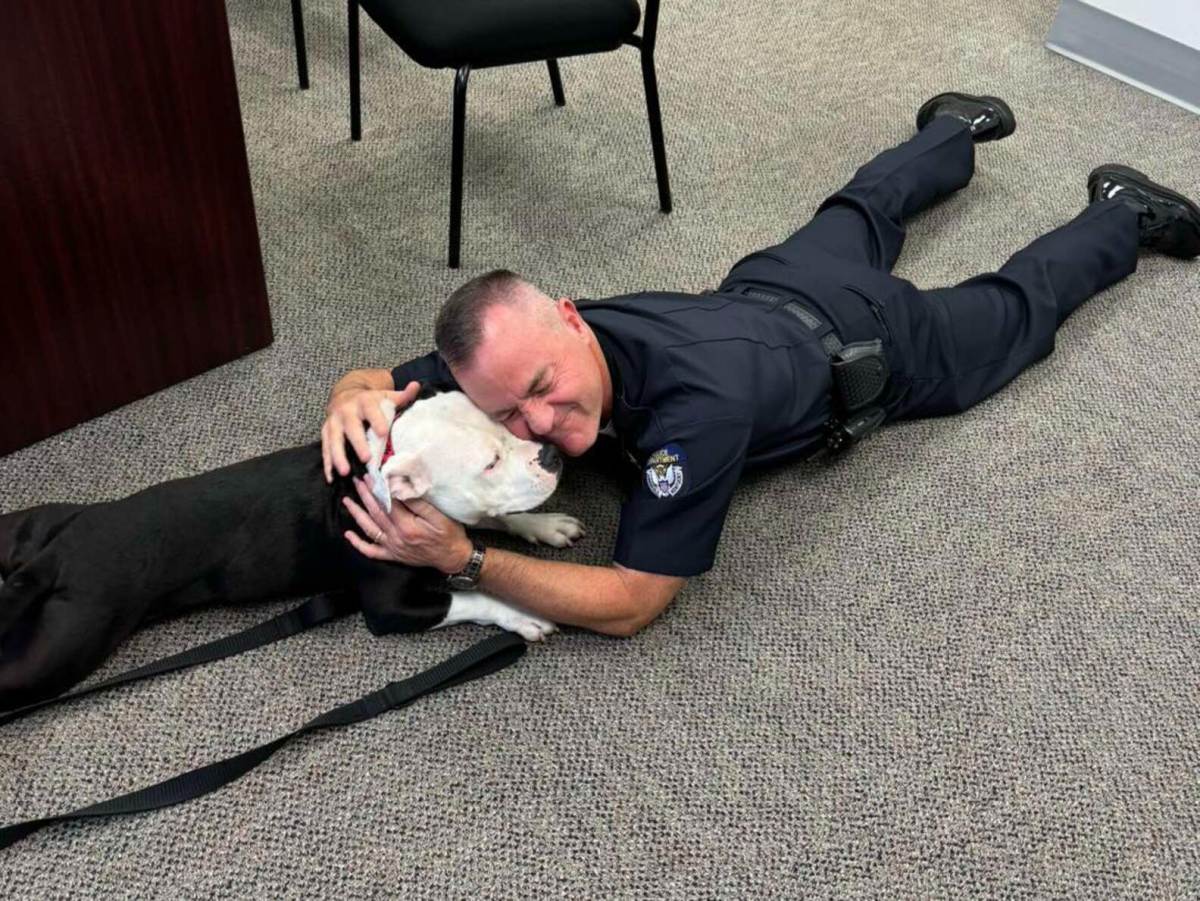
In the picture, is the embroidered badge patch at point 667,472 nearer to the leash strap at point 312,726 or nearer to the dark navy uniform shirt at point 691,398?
the dark navy uniform shirt at point 691,398

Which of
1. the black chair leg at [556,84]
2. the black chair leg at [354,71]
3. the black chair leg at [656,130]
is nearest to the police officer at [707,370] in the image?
the black chair leg at [656,130]

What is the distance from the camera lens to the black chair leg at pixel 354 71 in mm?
2418

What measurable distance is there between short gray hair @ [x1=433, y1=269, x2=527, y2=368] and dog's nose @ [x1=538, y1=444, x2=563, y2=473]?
6.3 inches

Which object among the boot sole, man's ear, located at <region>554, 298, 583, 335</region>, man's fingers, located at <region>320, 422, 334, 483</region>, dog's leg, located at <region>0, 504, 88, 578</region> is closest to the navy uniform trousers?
the boot sole

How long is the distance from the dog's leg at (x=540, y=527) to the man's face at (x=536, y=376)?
26 cm

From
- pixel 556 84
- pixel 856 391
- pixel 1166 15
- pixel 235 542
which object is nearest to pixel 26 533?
pixel 235 542

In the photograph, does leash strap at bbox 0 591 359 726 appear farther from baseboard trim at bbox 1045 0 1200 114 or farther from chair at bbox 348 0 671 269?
baseboard trim at bbox 1045 0 1200 114

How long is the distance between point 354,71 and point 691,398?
1.34 metres

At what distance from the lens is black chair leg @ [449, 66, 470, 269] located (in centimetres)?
209

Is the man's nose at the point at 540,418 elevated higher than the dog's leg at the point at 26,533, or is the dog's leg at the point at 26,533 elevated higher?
the man's nose at the point at 540,418

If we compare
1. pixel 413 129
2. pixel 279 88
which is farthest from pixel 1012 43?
pixel 279 88

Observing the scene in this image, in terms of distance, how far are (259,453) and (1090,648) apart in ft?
4.61

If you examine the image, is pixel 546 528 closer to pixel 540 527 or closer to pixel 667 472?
pixel 540 527

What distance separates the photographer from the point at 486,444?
1465mm
